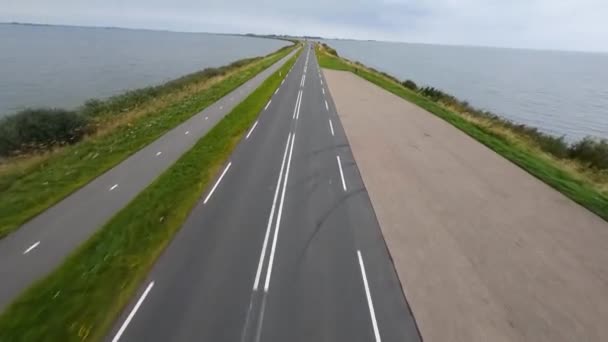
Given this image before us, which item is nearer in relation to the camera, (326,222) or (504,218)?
(326,222)

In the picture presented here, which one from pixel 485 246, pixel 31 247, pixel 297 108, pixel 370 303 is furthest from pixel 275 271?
pixel 297 108

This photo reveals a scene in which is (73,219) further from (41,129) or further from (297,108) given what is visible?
(297,108)

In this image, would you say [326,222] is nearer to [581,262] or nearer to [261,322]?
[261,322]

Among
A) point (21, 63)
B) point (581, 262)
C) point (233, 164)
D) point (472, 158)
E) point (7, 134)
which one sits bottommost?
point (21, 63)

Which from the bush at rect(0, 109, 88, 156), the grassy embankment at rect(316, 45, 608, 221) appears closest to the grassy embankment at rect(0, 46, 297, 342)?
the bush at rect(0, 109, 88, 156)

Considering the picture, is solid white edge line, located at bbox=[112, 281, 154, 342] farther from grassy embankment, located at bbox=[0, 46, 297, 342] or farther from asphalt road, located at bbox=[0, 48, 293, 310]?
asphalt road, located at bbox=[0, 48, 293, 310]

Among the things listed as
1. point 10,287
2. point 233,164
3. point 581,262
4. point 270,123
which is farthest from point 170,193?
point 581,262
